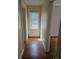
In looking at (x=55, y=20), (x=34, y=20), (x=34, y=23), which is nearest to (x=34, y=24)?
(x=34, y=23)

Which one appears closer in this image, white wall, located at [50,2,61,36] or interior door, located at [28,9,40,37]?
white wall, located at [50,2,61,36]

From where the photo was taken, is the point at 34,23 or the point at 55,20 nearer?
the point at 55,20

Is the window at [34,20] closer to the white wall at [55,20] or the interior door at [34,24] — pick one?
the interior door at [34,24]

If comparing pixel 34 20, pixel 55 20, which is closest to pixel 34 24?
pixel 34 20

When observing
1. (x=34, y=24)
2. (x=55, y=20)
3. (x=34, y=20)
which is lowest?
(x=34, y=24)

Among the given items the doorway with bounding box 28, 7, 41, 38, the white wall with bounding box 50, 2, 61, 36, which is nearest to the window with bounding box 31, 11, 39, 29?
the doorway with bounding box 28, 7, 41, 38

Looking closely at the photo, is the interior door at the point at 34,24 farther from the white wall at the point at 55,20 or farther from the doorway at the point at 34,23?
the white wall at the point at 55,20

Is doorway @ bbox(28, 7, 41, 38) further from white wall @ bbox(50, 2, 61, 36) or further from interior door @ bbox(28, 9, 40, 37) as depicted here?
white wall @ bbox(50, 2, 61, 36)

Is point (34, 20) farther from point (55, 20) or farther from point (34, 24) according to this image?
point (55, 20)

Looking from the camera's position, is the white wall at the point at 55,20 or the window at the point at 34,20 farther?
the window at the point at 34,20

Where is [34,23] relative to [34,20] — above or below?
below

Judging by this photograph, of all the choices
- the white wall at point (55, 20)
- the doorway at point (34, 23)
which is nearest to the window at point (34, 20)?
the doorway at point (34, 23)
